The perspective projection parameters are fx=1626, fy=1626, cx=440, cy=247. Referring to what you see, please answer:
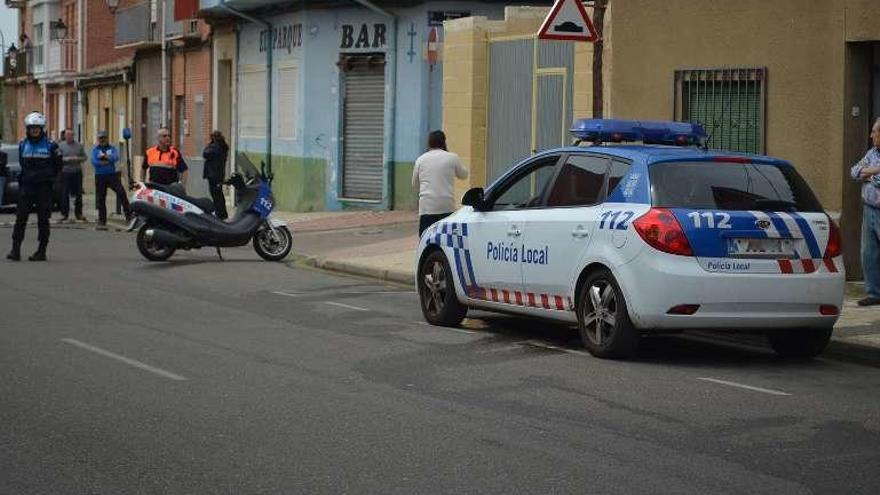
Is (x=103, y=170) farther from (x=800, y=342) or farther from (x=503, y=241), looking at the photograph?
(x=800, y=342)

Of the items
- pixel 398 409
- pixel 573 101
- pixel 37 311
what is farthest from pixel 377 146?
pixel 398 409

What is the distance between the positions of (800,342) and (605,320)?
1.50m

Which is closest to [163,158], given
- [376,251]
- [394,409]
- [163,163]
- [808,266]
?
[163,163]

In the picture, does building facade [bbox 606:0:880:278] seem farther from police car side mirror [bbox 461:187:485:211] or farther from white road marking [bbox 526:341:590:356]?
white road marking [bbox 526:341:590:356]

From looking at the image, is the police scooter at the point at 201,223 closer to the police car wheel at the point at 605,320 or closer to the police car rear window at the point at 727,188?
the police car wheel at the point at 605,320

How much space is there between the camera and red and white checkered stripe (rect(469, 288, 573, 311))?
11719 millimetres

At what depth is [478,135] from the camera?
75.4 ft

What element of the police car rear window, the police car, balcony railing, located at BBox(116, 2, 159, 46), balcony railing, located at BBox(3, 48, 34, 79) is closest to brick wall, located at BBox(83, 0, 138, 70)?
balcony railing, located at BBox(3, 48, 34, 79)

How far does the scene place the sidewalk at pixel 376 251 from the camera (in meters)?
12.6

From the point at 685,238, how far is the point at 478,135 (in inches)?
489

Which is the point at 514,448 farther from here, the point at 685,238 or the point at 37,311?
the point at 37,311

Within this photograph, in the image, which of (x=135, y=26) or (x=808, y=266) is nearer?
(x=808, y=266)

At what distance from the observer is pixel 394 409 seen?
9.02m

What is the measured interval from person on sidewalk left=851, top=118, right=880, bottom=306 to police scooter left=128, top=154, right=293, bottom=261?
330 inches
